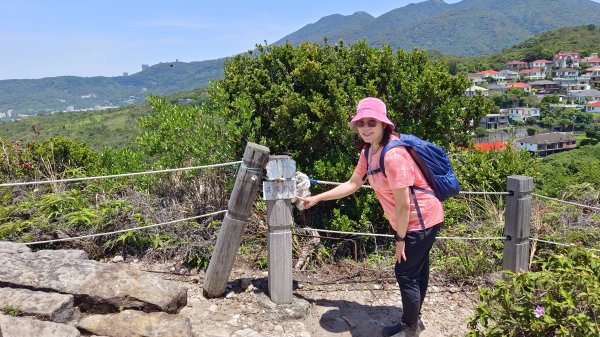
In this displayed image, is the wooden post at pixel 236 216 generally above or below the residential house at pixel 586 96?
above

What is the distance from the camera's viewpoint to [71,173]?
19.6 feet

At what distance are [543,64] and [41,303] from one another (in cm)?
14065

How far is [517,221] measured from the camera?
3938 millimetres

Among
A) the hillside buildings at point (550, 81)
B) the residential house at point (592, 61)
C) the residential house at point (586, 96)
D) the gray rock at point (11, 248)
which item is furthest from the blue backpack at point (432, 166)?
the residential house at point (592, 61)

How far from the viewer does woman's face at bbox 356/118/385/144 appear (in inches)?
114

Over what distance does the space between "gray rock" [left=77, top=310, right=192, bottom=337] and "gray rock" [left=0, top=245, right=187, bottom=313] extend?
0.11m

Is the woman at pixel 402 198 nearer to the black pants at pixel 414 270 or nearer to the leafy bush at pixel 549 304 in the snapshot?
the black pants at pixel 414 270

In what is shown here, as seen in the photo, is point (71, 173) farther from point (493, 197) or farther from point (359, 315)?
point (493, 197)

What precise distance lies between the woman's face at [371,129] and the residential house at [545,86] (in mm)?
120178

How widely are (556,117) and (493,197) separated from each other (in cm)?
8609

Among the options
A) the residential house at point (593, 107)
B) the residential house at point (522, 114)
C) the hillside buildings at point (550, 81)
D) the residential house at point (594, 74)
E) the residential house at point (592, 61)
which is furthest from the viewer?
the residential house at point (592, 61)

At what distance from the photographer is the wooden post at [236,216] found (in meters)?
3.38

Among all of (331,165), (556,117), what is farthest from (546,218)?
(556,117)

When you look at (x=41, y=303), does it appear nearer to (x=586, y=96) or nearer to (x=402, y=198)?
(x=402, y=198)
